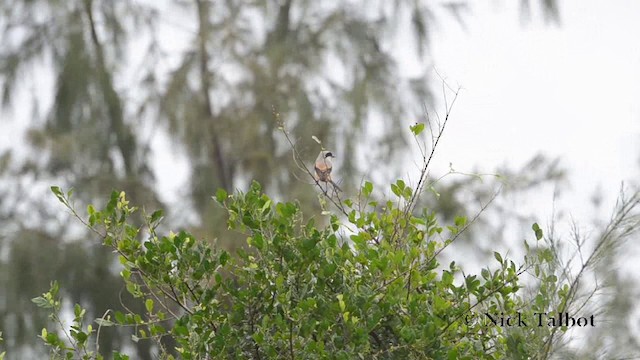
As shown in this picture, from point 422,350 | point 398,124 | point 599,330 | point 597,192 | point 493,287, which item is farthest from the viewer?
point 398,124

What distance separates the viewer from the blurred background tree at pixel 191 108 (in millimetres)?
5105

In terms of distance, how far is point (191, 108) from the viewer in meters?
5.46

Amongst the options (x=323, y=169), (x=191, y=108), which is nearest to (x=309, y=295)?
(x=323, y=169)

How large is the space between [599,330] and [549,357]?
28 centimetres

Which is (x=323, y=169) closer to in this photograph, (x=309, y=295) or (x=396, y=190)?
(x=396, y=190)

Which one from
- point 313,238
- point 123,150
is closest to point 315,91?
point 123,150

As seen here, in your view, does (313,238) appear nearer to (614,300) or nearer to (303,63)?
(614,300)

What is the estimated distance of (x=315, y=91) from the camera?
17.5 feet

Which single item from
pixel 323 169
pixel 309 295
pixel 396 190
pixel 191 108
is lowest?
pixel 309 295

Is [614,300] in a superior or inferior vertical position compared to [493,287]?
superior

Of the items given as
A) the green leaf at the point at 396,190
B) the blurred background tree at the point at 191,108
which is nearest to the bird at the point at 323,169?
the green leaf at the point at 396,190

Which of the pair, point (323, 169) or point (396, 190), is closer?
point (396, 190)

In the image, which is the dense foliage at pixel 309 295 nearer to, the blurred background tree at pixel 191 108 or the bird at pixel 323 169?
the bird at pixel 323 169

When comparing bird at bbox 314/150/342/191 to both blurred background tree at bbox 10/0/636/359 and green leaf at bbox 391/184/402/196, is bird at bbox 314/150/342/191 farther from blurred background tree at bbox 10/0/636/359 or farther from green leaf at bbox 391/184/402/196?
blurred background tree at bbox 10/0/636/359
